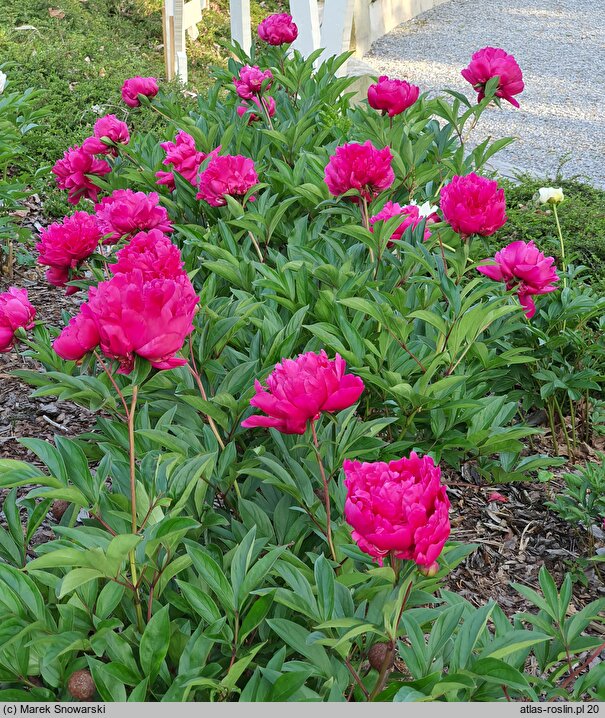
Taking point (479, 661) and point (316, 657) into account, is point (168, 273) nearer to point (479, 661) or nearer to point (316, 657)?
point (316, 657)

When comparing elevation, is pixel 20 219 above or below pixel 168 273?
below

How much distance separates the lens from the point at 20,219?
3.93m

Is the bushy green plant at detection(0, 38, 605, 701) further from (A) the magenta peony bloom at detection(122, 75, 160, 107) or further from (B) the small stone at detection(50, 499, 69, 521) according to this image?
(A) the magenta peony bloom at detection(122, 75, 160, 107)

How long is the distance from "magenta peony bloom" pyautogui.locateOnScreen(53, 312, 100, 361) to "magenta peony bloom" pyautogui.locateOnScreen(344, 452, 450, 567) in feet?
1.64

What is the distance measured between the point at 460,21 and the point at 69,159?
8519 mm

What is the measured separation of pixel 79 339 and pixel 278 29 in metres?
2.89

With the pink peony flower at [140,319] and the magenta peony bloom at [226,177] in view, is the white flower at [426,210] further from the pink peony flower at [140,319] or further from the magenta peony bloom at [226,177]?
the pink peony flower at [140,319]

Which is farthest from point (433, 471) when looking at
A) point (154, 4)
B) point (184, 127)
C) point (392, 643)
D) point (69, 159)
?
point (154, 4)

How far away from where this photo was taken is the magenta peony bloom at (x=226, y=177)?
2.36 metres

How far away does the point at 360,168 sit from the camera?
2.14 metres

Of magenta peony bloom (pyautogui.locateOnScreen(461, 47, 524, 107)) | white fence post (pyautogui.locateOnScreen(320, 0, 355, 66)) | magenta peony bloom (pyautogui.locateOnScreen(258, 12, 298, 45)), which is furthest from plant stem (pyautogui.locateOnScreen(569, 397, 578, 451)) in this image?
white fence post (pyautogui.locateOnScreen(320, 0, 355, 66))

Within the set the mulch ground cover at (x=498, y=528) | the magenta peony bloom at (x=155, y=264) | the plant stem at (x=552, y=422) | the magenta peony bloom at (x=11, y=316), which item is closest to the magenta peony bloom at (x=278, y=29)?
the mulch ground cover at (x=498, y=528)

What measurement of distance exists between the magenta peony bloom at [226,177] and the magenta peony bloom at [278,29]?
1.65 metres

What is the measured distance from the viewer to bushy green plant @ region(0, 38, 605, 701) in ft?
4.16
